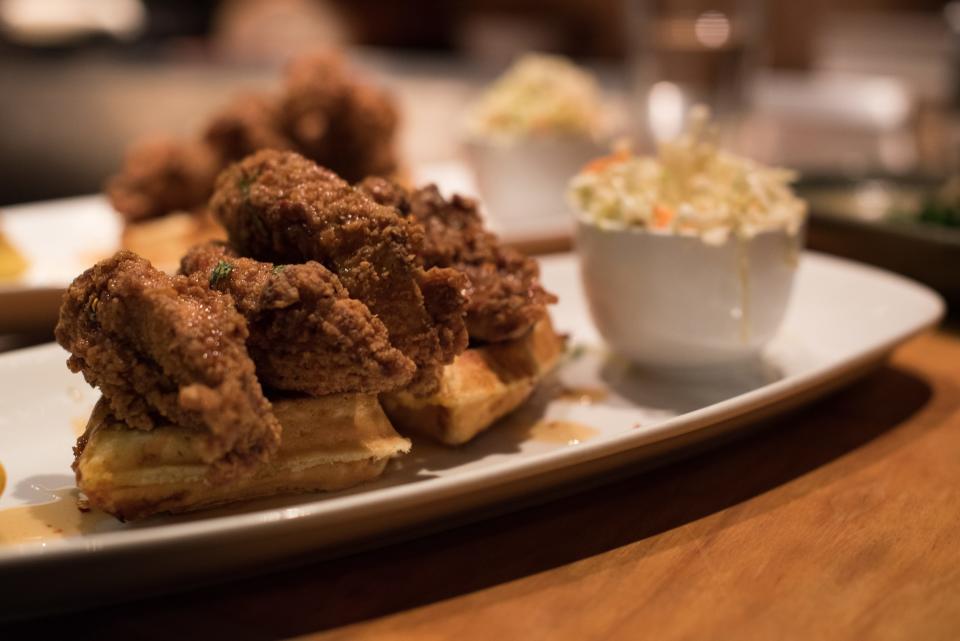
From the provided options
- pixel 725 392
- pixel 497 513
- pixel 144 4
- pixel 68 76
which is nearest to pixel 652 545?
pixel 497 513

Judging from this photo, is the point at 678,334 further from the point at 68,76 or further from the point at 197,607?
the point at 68,76

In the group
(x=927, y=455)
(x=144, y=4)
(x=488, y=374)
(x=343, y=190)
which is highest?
(x=144, y=4)

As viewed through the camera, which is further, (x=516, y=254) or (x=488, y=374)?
(x=516, y=254)

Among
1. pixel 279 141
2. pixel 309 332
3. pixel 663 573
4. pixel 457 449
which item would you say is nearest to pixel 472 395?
pixel 457 449

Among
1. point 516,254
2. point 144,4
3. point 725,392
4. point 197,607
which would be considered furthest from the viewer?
point 144,4

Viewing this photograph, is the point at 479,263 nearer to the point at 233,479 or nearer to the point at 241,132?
the point at 233,479

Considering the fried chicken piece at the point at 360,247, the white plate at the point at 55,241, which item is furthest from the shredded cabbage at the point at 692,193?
the white plate at the point at 55,241
